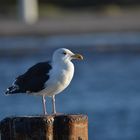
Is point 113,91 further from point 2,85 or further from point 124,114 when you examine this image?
point 124,114

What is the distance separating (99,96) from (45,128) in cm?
1629

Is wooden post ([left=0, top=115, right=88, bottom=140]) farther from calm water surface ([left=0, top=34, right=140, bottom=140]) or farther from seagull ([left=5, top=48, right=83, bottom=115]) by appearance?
calm water surface ([left=0, top=34, right=140, bottom=140])

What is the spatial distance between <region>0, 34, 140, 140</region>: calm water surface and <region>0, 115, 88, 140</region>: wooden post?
958cm

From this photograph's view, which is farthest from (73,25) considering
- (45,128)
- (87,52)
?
(45,128)

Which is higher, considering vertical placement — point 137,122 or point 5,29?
point 5,29

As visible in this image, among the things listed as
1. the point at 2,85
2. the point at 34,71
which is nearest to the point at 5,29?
the point at 2,85

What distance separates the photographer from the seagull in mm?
10328

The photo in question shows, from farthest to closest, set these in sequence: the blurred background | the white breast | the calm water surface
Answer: the blurred background < the calm water surface < the white breast

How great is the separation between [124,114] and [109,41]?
1914 centimetres

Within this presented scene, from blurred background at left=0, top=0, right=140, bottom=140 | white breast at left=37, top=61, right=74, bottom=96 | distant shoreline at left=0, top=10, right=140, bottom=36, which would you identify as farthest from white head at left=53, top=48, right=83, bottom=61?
distant shoreline at left=0, top=10, right=140, bottom=36

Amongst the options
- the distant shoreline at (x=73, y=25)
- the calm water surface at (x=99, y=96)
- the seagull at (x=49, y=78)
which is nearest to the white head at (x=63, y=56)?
the seagull at (x=49, y=78)

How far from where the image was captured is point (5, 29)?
44.3 meters

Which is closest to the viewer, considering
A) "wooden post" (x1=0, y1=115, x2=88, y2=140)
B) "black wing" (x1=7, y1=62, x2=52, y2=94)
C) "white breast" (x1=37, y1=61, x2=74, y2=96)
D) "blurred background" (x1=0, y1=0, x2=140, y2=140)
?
"wooden post" (x1=0, y1=115, x2=88, y2=140)

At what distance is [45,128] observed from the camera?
875 centimetres
